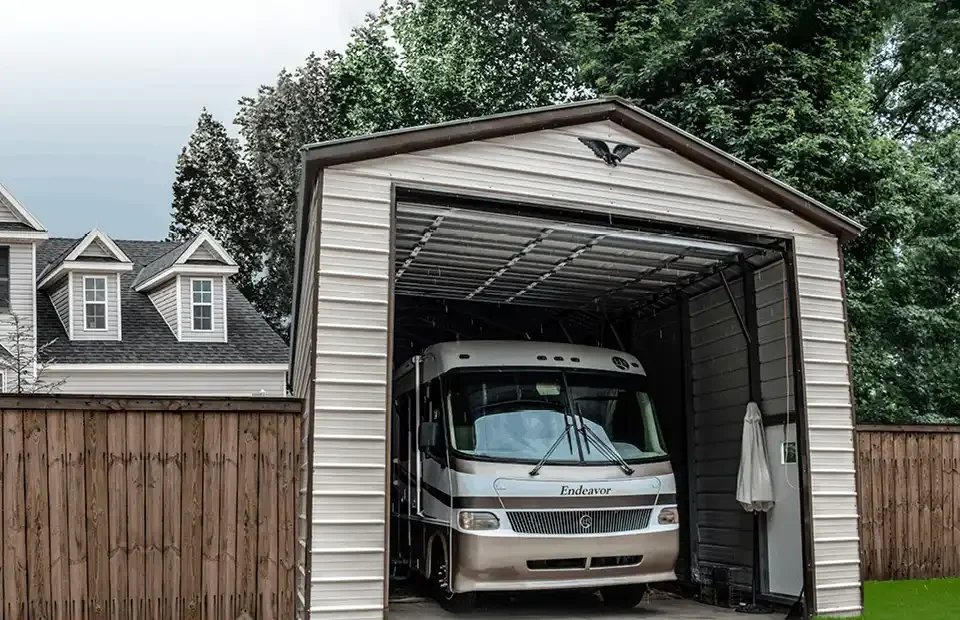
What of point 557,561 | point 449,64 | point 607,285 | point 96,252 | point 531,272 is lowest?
point 557,561

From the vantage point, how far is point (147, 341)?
27.9 m

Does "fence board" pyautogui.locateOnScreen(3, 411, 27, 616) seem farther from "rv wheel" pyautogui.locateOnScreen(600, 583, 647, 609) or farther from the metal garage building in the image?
"rv wheel" pyautogui.locateOnScreen(600, 583, 647, 609)

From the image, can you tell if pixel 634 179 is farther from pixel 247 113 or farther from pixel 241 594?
pixel 247 113

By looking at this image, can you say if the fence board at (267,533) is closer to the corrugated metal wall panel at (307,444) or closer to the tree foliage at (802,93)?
the corrugated metal wall panel at (307,444)

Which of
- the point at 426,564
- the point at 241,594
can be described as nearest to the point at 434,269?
the point at 426,564

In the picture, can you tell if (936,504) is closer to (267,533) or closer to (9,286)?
(267,533)

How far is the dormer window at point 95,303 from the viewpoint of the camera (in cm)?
2717

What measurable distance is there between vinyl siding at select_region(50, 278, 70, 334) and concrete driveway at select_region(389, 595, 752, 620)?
61.1 ft

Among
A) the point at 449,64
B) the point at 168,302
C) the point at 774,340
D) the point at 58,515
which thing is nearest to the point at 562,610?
the point at 774,340

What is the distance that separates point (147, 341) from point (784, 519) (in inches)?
801

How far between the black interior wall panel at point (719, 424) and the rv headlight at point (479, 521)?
303cm

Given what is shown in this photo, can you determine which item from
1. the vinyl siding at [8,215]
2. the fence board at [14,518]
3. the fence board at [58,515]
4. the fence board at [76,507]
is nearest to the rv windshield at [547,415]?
the fence board at [76,507]

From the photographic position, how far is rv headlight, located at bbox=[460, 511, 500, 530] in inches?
389

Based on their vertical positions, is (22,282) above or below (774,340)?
above
